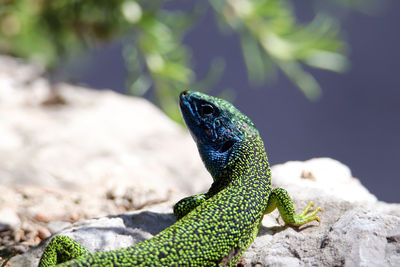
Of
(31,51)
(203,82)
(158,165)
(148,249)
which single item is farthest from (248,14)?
(148,249)

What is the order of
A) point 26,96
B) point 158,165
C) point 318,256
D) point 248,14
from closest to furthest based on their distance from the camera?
point 318,256 → point 158,165 → point 248,14 → point 26,96

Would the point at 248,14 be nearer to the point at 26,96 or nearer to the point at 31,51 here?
the point at 26,96

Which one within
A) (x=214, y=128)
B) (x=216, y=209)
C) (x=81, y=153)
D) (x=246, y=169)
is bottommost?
(x=216, y=209)

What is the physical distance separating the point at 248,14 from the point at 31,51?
4.01m

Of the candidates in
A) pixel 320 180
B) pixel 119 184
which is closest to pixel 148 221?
pixel 119 184

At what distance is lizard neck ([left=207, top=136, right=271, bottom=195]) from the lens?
363cm

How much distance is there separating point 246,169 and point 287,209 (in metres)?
0.43

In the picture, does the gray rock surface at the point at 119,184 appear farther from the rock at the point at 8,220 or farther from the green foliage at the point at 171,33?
the green foliage at the point at 171,33

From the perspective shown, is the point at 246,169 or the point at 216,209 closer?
the point at 216,209

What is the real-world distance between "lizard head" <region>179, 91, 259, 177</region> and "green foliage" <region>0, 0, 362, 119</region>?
268 cm

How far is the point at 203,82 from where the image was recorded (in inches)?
267

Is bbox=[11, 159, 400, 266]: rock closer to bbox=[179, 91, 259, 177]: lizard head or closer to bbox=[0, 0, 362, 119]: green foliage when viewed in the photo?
bbox=[179, 91, 259, 177]: lizard head

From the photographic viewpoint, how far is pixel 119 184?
518 centimetres

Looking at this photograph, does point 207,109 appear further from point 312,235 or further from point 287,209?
point 312,235
